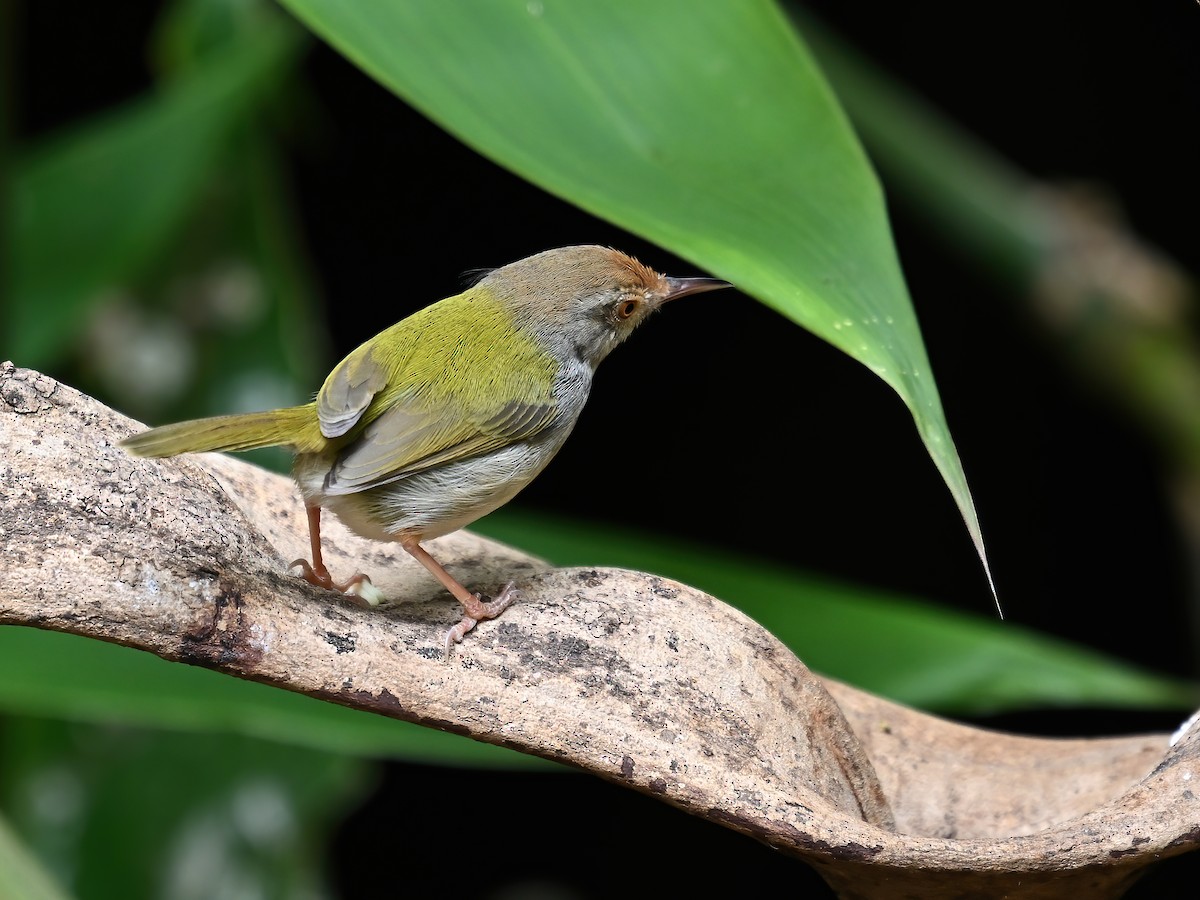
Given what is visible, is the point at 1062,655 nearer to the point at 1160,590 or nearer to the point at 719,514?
the point at 719,514

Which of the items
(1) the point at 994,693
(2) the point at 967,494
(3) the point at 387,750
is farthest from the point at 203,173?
(2) the point at 967,494

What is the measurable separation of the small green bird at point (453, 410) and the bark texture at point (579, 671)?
0.13 metres

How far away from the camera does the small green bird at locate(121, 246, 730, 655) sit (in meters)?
1.79

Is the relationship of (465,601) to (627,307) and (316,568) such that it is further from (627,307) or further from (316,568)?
(627,307)

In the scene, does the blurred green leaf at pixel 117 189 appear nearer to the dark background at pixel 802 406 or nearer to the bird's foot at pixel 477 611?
the dark background at pixel 802 406

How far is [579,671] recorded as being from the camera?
62.2 inches

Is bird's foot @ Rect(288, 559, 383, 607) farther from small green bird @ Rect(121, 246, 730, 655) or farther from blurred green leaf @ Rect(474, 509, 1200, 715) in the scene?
blurred green leaf @ Rect(474, 509, 1200, 715)

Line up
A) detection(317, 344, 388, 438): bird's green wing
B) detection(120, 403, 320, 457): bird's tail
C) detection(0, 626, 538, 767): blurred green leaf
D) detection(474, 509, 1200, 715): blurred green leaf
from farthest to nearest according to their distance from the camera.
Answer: detection(474, 509, 1200, 715): blurred green leaf → detection(0, 626, 538, 767): blurred green leaf → detection(317, 344, 388, 438): bird's green wing → detection(120, 403, 320, 457): bird's tail

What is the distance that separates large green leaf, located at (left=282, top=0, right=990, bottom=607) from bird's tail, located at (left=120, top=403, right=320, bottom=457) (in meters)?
0.49

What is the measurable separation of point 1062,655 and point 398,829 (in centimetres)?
302

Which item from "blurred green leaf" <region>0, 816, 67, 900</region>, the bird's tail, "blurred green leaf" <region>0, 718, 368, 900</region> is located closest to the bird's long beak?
the bird's tail

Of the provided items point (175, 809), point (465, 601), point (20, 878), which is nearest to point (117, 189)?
point (175, 809)

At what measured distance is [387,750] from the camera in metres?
2.44

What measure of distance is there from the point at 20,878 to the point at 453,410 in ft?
2.62
